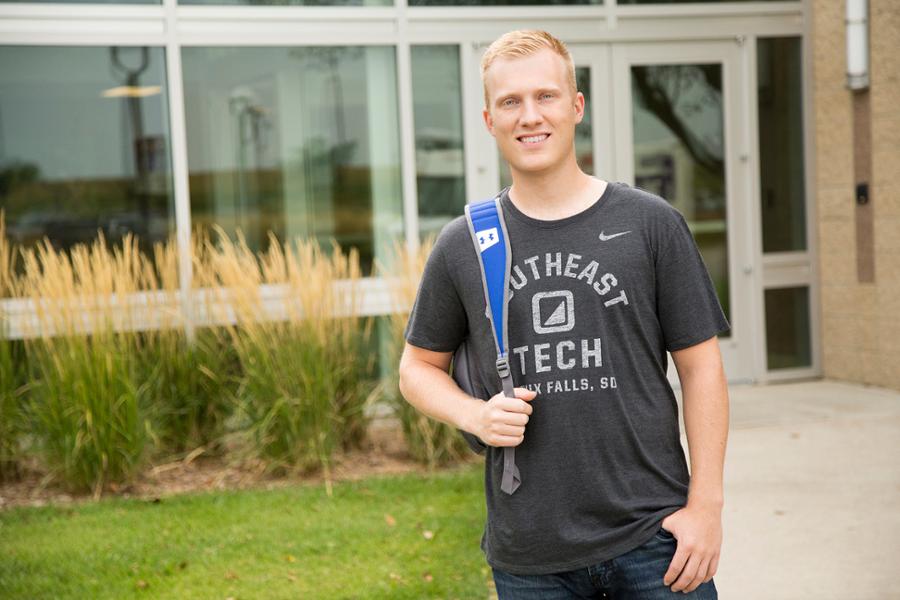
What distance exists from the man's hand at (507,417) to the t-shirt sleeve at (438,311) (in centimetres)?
21

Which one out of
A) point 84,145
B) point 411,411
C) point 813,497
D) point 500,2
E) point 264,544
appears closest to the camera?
point 264,544

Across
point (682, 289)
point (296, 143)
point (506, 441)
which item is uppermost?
point (296, 143)

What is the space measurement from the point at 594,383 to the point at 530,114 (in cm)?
45

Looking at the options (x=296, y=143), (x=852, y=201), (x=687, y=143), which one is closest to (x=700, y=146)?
(x=687, y=143)

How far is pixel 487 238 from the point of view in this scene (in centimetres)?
188

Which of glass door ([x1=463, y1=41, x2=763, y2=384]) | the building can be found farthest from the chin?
glass door ([x1=463, y1=41, x2=763, y2=384])

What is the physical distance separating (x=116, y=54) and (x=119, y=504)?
333cm

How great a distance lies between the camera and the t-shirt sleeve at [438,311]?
1.96m

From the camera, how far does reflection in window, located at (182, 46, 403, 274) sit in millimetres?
7855

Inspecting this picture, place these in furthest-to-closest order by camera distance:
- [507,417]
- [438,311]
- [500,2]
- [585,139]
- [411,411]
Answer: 1. [585,139]
2. [500,2]
3. [411,411]
4. [438,311]
5. [507,417]

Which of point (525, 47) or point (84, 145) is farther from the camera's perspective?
point (84, 145)

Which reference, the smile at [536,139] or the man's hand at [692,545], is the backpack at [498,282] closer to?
the smile at [536,139]

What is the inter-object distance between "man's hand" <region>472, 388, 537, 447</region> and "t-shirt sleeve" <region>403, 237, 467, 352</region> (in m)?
0.21

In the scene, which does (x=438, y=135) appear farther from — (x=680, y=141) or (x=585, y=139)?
(x=680, y=141)
